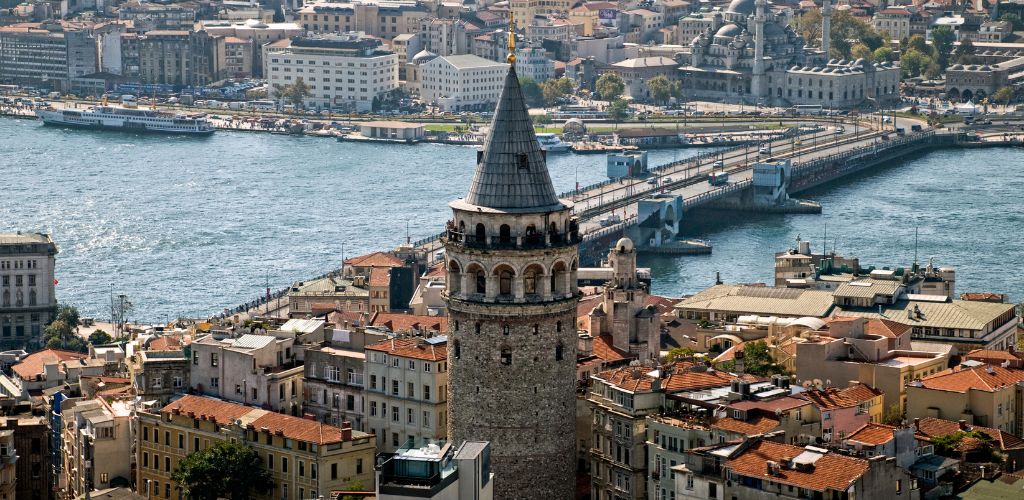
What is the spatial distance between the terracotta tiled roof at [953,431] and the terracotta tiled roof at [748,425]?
5033mm

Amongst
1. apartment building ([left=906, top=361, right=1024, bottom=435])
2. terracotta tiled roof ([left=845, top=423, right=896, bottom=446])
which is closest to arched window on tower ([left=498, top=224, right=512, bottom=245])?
terracotta tiled roof ([left=845, top=423, right=896, bottom=446])

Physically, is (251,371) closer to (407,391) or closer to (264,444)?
(264,444)

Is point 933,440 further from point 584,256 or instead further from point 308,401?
point 584,256

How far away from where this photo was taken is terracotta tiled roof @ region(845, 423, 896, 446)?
63.1 meters

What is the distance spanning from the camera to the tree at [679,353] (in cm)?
7562

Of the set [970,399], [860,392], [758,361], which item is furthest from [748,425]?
[758,361]

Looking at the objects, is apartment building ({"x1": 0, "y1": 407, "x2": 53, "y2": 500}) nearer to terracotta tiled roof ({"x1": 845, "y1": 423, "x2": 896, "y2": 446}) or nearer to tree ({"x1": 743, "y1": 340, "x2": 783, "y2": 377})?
tree ({"x1": 743, "y1": 340, "x2": 783, "y2": 377})

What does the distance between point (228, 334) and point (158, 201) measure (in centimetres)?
9833

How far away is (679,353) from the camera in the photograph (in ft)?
256

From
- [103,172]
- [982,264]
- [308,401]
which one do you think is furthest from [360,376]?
[103,172]

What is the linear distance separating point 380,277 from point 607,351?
41108mm

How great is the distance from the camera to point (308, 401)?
7319cm

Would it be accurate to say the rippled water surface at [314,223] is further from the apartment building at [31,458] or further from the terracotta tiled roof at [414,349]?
the terracotta tiled roof at [414,349]

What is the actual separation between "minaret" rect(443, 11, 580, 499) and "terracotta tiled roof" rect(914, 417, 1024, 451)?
11.0 metres
